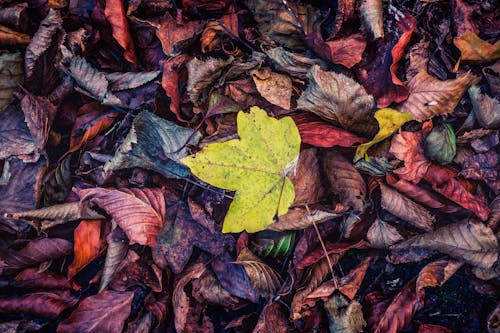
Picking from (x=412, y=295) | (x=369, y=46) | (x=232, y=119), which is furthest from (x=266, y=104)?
(x=412, y=295)

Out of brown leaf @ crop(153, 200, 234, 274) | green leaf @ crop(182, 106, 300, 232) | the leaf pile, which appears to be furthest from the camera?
brown leaf @ crop(153, 200, 234, 274)

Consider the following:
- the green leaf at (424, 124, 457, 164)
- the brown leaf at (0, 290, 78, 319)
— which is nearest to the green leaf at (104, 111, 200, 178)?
the brown leaf at (0, 290, 78, 319)

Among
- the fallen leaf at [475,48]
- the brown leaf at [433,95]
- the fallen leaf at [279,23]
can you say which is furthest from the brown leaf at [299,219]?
the fallen leaf at [475,48]

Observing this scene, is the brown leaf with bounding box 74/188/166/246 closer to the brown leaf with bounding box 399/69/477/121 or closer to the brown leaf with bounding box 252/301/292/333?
the brown leaf with bounding box 252/301/292/333

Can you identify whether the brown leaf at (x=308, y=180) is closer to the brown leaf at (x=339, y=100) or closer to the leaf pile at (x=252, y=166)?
the leaf pile at (x=252, y=166)

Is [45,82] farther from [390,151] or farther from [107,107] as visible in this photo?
[390,151]

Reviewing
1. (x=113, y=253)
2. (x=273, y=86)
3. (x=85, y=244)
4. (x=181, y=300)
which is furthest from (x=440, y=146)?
(x=85, y=244)

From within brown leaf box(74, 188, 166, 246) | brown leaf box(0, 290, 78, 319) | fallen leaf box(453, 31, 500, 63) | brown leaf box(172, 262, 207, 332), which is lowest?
brown leaf box(0, 290, 78, 319)
